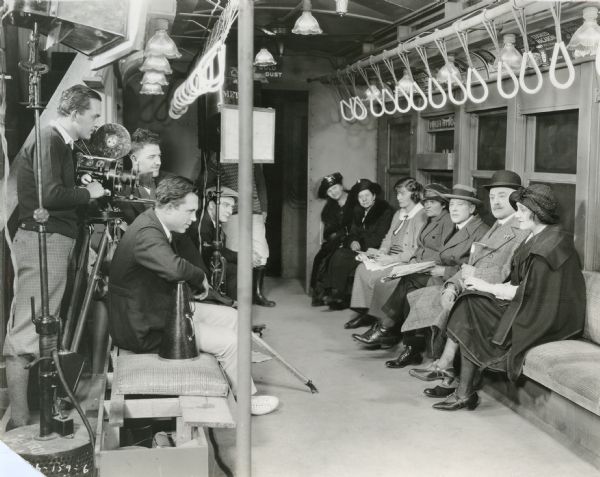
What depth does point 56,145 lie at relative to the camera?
3791 millimetres

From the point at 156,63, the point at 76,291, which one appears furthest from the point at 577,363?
the point at 156,63

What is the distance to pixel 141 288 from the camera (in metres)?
3.83

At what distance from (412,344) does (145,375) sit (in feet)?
8.19

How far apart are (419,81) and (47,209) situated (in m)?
4.21

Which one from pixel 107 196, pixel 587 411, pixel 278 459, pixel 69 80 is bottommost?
pixel 278 459

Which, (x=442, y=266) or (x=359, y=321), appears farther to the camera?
(x=359, y=321)

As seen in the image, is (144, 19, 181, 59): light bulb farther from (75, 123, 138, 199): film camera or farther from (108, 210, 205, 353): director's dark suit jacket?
(108, 210, 205, 353): director's dark suit jacket

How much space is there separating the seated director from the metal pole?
95 centimetres

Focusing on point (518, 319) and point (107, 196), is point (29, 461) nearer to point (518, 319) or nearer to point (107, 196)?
point (107, 196)

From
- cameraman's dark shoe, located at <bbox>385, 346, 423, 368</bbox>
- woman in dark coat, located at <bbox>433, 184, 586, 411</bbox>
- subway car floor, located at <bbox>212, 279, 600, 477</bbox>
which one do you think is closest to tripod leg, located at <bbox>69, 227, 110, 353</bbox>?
subway car floor, located at <bbox>212, 279, 600, 477</bbox>

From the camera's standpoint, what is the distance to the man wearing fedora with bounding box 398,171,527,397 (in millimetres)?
4758

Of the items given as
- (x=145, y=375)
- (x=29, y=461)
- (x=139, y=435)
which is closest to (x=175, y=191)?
(x=145, y=375)

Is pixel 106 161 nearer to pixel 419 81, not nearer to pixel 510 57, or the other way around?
pixel 510 57

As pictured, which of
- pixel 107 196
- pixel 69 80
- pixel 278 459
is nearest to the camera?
pixel 278 459
